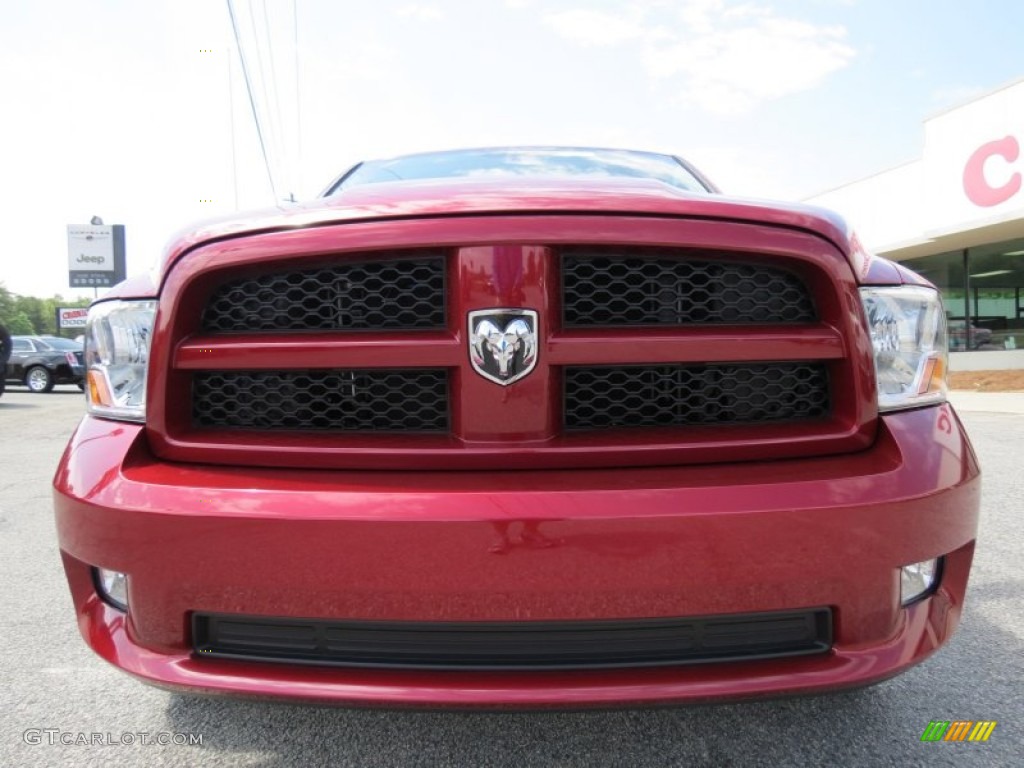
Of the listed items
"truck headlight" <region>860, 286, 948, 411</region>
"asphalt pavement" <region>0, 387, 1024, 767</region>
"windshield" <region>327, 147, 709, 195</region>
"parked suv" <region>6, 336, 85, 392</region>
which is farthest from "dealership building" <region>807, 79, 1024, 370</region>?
"parked suv" <region>6, 336, 85, 392</region>

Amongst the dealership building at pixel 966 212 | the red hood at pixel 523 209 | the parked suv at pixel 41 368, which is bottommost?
the parked suv at pixel 41 368

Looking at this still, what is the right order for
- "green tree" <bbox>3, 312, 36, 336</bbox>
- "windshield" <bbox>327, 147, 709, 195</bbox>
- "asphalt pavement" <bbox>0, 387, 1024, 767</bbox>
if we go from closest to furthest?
"asphalt pavement" <bbox>0, 387, 1024, 767</bbox> < "windshield" <bbox>327, 147, 709, 195</bbox> < "green tree" <bbox>3, 312, 36, 336</bbox>

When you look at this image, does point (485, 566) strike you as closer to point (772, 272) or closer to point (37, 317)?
point (772, 272)

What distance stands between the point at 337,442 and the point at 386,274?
35cm

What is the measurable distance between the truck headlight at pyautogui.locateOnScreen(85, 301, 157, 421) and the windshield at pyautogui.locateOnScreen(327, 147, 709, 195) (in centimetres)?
155

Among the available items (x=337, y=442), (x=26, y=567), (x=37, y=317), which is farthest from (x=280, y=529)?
(x=37, y=317)

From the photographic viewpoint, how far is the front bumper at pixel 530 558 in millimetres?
1204

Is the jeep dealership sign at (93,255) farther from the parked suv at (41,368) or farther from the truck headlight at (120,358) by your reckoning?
the truck headlight at (120,358)

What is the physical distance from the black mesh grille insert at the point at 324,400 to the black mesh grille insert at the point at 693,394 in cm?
29

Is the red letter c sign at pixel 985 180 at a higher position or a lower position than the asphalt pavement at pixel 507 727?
higher

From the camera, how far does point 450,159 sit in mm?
3113

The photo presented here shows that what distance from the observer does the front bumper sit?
120 centimetres

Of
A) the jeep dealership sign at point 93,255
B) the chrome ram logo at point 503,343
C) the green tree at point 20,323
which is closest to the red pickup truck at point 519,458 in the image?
the chrome ram logo at point 503,343

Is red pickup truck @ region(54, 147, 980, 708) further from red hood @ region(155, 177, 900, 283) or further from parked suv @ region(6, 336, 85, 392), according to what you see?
parked suv @ region(6, 336, 85, 392)
